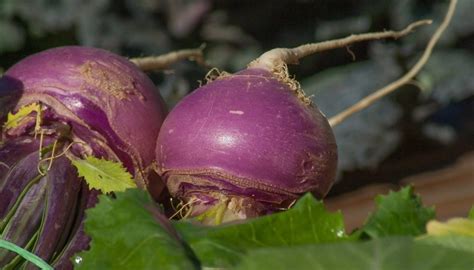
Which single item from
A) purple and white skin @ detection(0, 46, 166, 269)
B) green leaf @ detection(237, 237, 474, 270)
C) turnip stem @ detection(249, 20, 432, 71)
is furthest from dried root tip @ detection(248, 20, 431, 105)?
green leaf @ detection(237, 237, 474, 270)

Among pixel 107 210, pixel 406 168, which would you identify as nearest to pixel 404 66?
pixel 406 168

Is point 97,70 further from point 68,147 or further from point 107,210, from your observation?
point 107,210

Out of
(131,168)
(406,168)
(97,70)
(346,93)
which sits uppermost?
(97,70)

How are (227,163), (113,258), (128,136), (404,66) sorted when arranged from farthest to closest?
(404,66) < (128,136) < (227,163) < (113,258)

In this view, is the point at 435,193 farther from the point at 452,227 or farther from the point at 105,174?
the point at 452,227

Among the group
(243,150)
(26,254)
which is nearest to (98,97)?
(243,150)

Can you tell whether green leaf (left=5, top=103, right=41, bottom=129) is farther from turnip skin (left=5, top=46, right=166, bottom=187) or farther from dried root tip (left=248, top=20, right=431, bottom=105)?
dried root tip (left=248, top=20, right=431, bottom=105)
